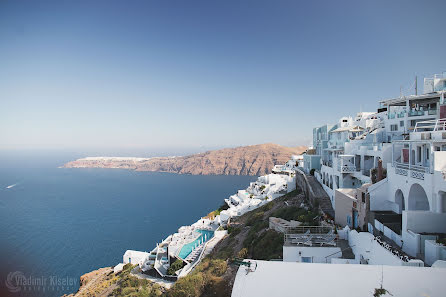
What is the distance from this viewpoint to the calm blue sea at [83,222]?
33.9 meters

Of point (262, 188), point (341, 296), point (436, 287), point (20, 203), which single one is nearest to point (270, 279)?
point (341, 296)

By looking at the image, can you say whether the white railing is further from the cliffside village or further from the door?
the door

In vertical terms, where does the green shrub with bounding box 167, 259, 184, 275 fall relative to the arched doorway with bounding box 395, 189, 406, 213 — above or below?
below

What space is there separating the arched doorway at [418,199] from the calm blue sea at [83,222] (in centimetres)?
3096

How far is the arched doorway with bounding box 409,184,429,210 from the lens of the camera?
9.69m

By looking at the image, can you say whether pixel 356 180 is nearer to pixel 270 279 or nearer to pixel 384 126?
pixel 384 126

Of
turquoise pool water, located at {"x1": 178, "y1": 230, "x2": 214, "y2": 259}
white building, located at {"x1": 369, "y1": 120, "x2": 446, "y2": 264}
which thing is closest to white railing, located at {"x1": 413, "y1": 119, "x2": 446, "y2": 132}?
white building, located at {"x1": 369, "y1": 120, "x2": 446, "y2": 264}

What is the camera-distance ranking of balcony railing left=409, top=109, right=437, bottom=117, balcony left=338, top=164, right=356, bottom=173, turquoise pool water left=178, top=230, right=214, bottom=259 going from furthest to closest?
Answer: turquoise pool water left=178, top=230, right=214, bottom=259 < balcony left=338, top=164, right=356, bottom=173 < balcony railing left=409, top=109, right=437, bottom=117

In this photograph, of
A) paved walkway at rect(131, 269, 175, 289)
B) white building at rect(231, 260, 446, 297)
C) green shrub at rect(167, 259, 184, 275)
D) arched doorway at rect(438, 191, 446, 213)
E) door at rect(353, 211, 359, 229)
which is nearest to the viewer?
white building at rect(231, 260, 446, 297)

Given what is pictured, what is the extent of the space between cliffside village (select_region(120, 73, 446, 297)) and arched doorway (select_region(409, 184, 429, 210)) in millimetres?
36

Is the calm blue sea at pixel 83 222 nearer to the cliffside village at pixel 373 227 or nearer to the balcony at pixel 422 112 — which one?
the cliffside village at pixel 373 227

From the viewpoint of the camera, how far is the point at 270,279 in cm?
596

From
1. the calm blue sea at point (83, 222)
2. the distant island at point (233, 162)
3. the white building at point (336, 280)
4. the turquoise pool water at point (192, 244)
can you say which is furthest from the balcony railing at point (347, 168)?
the distant island at point (233, 162)

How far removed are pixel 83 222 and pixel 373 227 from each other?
54360mm
